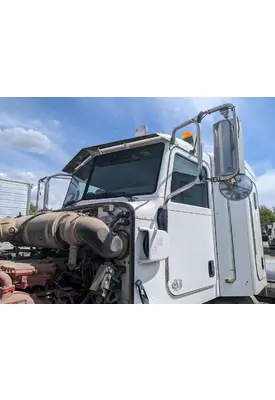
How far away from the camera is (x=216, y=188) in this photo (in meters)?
3.42

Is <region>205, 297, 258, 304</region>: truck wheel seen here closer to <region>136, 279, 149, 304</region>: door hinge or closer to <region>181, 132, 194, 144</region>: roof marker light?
<region>136, 279, 149, 304</region>: door hinge

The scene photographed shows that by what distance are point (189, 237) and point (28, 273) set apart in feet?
5.31

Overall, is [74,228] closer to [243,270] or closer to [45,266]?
[45,266]

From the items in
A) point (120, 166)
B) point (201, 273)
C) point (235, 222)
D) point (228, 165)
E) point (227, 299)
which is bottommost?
point (227, 299)

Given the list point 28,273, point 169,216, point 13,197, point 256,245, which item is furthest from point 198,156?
point 13,197

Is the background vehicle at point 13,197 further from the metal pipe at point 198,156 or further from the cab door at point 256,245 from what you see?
the cab door at point 256,245

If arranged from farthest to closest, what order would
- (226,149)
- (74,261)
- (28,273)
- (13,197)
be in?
(13,197), (74,261), (226,149), (28,273)

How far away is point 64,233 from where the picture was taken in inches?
87.4

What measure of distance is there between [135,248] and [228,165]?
1.02 m

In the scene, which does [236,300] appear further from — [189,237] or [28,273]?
[28,273]

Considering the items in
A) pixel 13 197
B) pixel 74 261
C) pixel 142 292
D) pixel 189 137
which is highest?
pixel 189 137

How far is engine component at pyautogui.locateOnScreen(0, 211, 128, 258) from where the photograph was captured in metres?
2.07

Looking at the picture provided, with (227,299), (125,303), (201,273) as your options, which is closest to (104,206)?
(125,303)

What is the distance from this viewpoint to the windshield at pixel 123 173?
9.06ft
